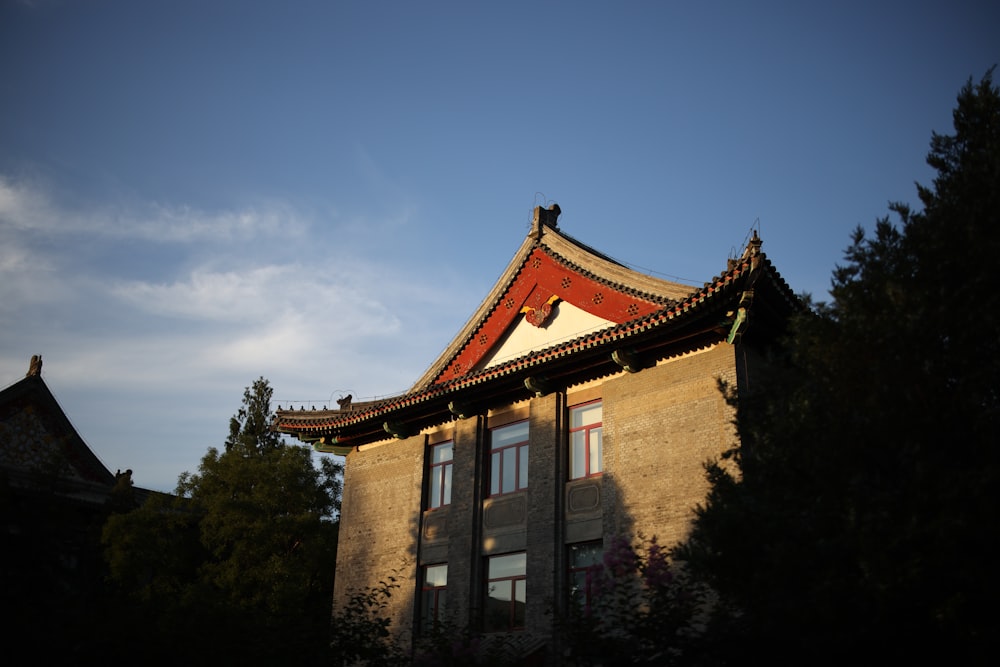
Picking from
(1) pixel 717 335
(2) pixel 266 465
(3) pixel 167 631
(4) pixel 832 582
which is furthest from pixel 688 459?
(2) pixel 266 465

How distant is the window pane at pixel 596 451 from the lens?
1666 cm

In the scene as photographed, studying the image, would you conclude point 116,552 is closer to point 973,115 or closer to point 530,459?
point 530,459

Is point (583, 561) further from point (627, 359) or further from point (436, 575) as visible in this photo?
point (436, 575)

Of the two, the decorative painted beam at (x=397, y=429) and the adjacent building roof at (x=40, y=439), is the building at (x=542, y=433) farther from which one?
the adjacent building roof at (x=40, y=439)

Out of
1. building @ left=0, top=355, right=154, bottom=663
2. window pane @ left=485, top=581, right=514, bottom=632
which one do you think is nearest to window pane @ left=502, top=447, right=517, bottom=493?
window pane @ left=485, top=581, right=514, bottom=632

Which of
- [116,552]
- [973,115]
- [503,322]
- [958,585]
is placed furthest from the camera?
[116,552]

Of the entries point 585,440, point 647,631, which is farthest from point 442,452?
point 647,631

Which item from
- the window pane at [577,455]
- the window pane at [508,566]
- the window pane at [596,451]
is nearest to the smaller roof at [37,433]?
the window pane at [508,566]

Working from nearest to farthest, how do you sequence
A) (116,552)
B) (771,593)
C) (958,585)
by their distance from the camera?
(958,585)
(771,593)
(116,552)

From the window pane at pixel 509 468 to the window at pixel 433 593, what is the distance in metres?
2.28

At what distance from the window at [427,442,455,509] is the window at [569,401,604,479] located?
11.0 feet

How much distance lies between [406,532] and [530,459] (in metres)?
4.07

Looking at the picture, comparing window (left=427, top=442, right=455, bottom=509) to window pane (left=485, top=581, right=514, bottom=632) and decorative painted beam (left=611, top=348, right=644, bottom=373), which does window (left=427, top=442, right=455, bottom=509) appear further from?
decorative painted beam (left=611, top=348, right=644, bottom=373)

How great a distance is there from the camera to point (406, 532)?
19.9 meters
